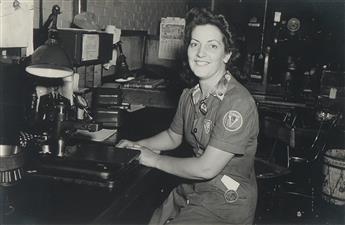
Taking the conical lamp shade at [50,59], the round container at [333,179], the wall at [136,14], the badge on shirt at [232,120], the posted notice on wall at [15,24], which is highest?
the wall at [136,14]

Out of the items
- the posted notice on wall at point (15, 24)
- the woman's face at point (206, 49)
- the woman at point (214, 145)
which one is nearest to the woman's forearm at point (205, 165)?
the woman at point (214, 145)

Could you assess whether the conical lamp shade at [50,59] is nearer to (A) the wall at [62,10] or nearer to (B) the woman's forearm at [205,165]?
(B) the woman's forearm at [205,165]

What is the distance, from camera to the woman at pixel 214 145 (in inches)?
72.2

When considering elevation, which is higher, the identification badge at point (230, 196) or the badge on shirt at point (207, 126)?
the badge on shirt at point (207, 126)

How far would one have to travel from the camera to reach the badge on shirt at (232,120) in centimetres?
183

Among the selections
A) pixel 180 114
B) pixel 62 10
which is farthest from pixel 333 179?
pixel 62 10

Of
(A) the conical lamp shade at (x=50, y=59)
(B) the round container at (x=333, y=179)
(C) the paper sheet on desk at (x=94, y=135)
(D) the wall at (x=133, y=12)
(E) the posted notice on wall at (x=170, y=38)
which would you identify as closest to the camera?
(A) the conical lamp shade at (x=50, y=59)

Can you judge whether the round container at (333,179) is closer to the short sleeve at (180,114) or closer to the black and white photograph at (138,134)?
the black and white photograph at (138,134)

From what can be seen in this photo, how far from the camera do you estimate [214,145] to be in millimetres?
1816

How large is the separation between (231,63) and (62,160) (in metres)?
1.04

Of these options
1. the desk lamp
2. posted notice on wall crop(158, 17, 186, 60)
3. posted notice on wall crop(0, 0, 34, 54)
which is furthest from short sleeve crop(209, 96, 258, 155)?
posted notice on wall crop(158, 17, 186, 60)

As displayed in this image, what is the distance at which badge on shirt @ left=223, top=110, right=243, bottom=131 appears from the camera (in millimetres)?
1829

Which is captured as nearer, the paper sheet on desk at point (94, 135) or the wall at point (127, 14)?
the paper sheet on desk at point (94, 135)

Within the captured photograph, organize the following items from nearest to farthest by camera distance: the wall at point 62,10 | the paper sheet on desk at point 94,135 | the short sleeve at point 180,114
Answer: the short sleeve at point 180,114
the paper sheet on desk at point 94,135
the wall at point 62,10
